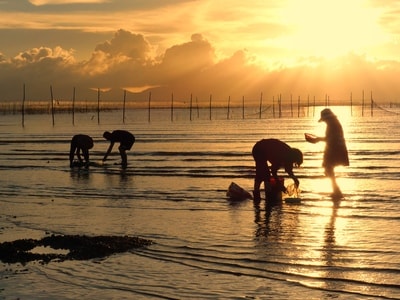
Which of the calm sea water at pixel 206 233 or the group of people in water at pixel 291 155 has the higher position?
the group of people in water at pixel 291 155

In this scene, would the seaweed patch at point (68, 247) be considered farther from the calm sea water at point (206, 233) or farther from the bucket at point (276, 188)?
the bucket at point (276, 188)

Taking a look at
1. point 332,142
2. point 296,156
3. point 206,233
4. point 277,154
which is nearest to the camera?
point 206,233

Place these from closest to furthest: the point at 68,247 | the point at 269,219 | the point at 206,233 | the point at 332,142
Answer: the point at 68,247 → the point at 206,233 → the point at 269,219 → the point at 332,142

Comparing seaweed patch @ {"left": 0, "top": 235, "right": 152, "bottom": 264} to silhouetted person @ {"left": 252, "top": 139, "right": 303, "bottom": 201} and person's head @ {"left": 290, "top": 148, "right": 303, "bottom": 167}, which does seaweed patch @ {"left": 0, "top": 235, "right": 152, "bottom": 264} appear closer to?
silhouetted person @ {"left": 252, "top": 139, "right": 303, "bottom": 201}

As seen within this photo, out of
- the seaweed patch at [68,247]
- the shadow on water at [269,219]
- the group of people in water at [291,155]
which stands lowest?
the seaweed patch at [68,247]

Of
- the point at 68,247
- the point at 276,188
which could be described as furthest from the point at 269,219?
the point at 68,247

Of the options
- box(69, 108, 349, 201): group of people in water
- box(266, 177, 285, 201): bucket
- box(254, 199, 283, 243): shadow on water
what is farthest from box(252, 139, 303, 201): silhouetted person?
box(254, 199, 283, 243): shadow on water

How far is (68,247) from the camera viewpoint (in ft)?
35.9

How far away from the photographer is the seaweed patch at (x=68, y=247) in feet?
33.5

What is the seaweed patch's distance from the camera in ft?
33.5

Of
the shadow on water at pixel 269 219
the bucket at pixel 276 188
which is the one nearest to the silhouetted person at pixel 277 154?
the bucket at pixel 276 188

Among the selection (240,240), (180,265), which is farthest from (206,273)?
(240,240)

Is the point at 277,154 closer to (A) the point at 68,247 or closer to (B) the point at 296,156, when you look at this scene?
(B) the point at 296,156

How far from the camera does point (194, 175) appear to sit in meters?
23.0
